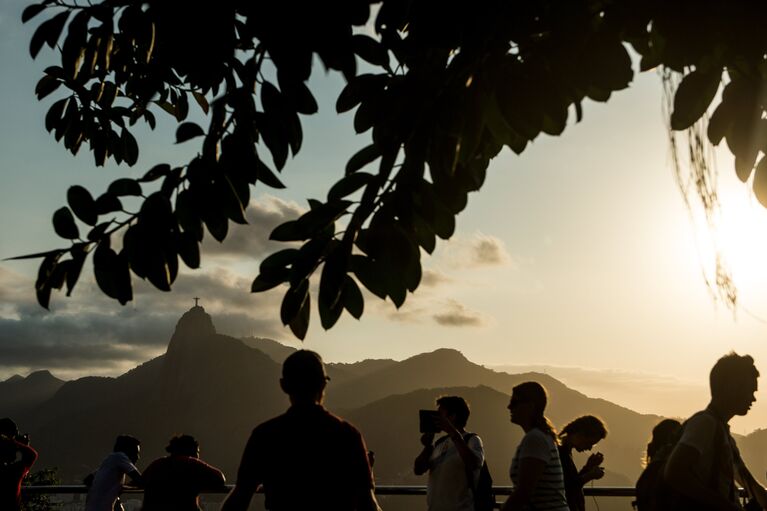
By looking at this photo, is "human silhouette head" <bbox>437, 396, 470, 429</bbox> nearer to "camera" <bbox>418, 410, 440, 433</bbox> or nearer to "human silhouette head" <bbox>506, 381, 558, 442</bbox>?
"camera" <bbox>418, 410, 440, 433</bbox>

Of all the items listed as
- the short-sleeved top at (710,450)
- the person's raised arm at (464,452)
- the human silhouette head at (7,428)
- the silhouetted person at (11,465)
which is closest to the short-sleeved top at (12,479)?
the silhouetted person at (11,465)

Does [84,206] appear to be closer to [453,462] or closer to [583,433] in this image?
[453,462]

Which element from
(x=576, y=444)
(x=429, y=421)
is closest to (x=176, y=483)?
(x=429, y=421)

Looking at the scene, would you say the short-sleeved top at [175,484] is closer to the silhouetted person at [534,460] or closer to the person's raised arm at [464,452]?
the person's raised arm at [464,452]

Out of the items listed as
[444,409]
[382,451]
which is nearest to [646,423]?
[382,451]

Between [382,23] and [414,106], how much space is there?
41cm

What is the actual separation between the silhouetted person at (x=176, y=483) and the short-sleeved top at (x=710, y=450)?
3.41 metres

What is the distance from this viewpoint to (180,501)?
19.2 ft

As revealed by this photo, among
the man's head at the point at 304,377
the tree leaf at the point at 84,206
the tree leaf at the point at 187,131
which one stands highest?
the tree leaf at the point at 187,131

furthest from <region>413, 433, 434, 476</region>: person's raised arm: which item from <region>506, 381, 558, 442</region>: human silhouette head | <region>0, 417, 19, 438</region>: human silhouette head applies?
<region>0, 417, 19, 438</region>: human silhouette head

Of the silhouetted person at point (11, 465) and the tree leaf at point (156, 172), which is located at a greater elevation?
the tree leaf at point (156, 172)

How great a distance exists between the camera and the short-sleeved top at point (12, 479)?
718 cm

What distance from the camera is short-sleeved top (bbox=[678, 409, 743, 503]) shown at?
12.1 feet

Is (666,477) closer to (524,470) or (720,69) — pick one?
(524,470)
